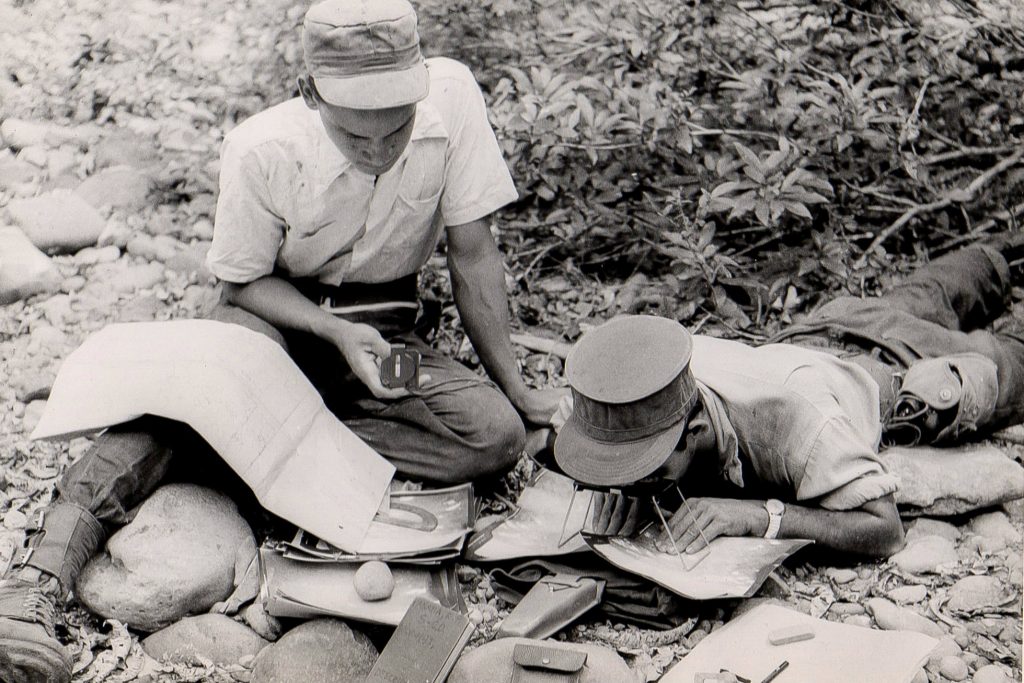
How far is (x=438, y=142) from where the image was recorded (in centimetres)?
335

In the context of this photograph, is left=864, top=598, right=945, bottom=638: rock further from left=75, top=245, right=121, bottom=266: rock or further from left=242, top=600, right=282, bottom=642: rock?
left=75, top=245, right=121, bottom=266: rock

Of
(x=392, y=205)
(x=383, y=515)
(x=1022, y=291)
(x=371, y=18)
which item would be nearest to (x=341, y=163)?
(x=392, y=205)

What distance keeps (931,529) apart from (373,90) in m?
1.95

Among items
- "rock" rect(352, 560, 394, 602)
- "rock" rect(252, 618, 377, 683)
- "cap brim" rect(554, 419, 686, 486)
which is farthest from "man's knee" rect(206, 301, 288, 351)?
"cap brim" rect(554, 419, 686, 486)

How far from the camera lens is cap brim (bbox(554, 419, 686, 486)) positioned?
108 inches

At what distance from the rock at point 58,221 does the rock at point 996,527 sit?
125 inches

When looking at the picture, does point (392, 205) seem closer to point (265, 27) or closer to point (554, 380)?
point (554, 380)

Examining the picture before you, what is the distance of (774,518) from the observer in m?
2.96

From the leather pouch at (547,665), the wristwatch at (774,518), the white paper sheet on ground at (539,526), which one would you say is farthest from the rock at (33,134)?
the wristwatch at (774,518)

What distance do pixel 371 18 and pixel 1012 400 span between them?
7.47 ft

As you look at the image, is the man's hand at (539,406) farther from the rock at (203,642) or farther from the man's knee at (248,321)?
the rock at (203,642)

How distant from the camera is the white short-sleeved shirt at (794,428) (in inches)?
115

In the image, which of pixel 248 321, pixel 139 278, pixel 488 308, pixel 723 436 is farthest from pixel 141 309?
pixel 723 436

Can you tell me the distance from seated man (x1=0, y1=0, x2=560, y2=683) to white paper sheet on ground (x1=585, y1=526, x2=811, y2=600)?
0.58 m
